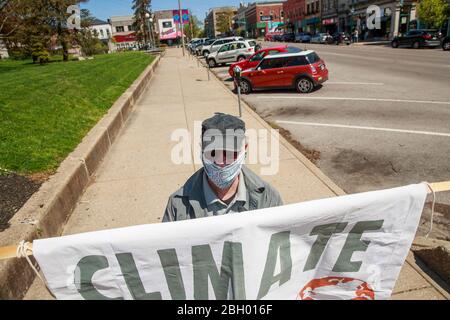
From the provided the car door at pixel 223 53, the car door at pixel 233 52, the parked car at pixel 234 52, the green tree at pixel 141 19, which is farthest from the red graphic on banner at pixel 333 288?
the green tree at pixel 141 19

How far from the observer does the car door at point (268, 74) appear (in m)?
14.1

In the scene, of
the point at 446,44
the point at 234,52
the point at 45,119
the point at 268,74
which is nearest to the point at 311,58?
the point at 268,74

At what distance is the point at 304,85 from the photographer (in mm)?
13562

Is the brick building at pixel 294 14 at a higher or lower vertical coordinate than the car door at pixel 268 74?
higher

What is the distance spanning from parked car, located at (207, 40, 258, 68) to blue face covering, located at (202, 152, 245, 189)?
81.4 ft

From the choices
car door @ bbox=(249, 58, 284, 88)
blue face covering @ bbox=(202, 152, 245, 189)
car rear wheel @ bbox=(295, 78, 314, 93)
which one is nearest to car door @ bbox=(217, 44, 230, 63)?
car door @ bbox=(249, 58, 284, 88)

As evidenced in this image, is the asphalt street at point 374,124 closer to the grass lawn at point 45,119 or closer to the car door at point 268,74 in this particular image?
the car door at point 268,74

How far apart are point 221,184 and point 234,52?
2560cm

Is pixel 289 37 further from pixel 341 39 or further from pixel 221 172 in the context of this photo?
pixel 221 172

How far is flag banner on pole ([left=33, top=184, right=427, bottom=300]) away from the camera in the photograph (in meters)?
2.02

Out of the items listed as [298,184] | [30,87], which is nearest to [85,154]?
[298,184]

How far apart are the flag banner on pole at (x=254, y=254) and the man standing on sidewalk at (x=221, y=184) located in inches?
Result: 12.3
